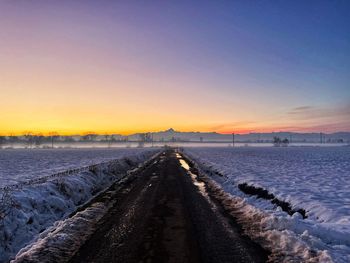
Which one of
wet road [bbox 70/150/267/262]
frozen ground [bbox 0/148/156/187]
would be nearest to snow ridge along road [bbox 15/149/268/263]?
wet road [bbox 70/150/267/262]

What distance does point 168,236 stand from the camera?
9148 millimetres

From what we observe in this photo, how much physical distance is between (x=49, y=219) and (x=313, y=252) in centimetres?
885

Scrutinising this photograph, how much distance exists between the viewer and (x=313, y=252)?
7.86m

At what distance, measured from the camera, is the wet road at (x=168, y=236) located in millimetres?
7574

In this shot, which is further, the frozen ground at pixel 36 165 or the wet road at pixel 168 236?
the frozen ground at pixel 36 165

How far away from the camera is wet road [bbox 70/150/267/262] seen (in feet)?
24.8

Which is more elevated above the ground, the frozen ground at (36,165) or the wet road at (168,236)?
the wet road at (168,236)

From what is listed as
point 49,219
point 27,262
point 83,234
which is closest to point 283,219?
point 83,234

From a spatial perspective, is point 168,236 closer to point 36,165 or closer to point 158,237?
point 158,237

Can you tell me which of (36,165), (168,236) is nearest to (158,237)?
(168,236)

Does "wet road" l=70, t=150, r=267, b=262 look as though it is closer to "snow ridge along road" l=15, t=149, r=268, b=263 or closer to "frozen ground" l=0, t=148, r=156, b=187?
"snow ridge along road" l=15, t=149, r=268, b=263

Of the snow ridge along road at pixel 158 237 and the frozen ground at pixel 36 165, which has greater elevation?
the snow ridge along road at pixel 158 237

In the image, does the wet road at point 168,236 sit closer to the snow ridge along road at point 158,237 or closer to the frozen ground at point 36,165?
the snow ridge along road at point 158,237

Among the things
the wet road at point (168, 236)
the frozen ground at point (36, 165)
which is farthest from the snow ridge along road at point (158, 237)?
the frozen ground at point (36, 165)
